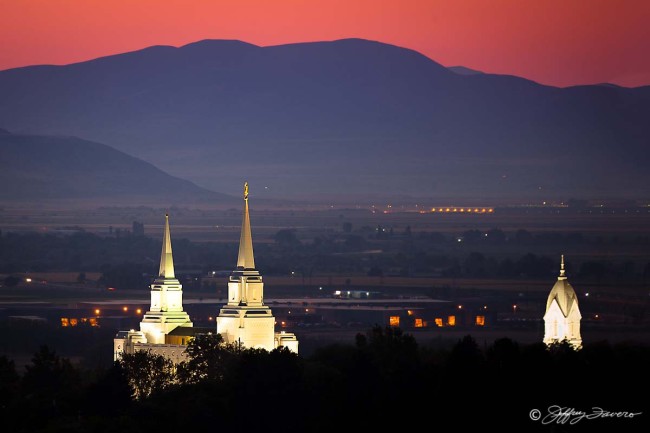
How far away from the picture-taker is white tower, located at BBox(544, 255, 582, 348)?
10481 centimetres

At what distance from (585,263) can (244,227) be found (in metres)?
61.0

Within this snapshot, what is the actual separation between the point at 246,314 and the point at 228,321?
35.1 inches

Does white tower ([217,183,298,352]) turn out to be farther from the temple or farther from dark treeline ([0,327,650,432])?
dark treeline ([0,327,650,432])

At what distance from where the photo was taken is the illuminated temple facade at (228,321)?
106438 mm

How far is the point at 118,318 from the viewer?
513 feet

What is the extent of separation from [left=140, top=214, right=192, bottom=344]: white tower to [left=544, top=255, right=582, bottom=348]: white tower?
17.5 m

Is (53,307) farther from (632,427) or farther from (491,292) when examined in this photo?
(632,427)

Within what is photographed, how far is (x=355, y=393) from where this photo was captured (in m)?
79.3

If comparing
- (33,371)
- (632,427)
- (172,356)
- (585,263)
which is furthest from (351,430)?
(585,263)
